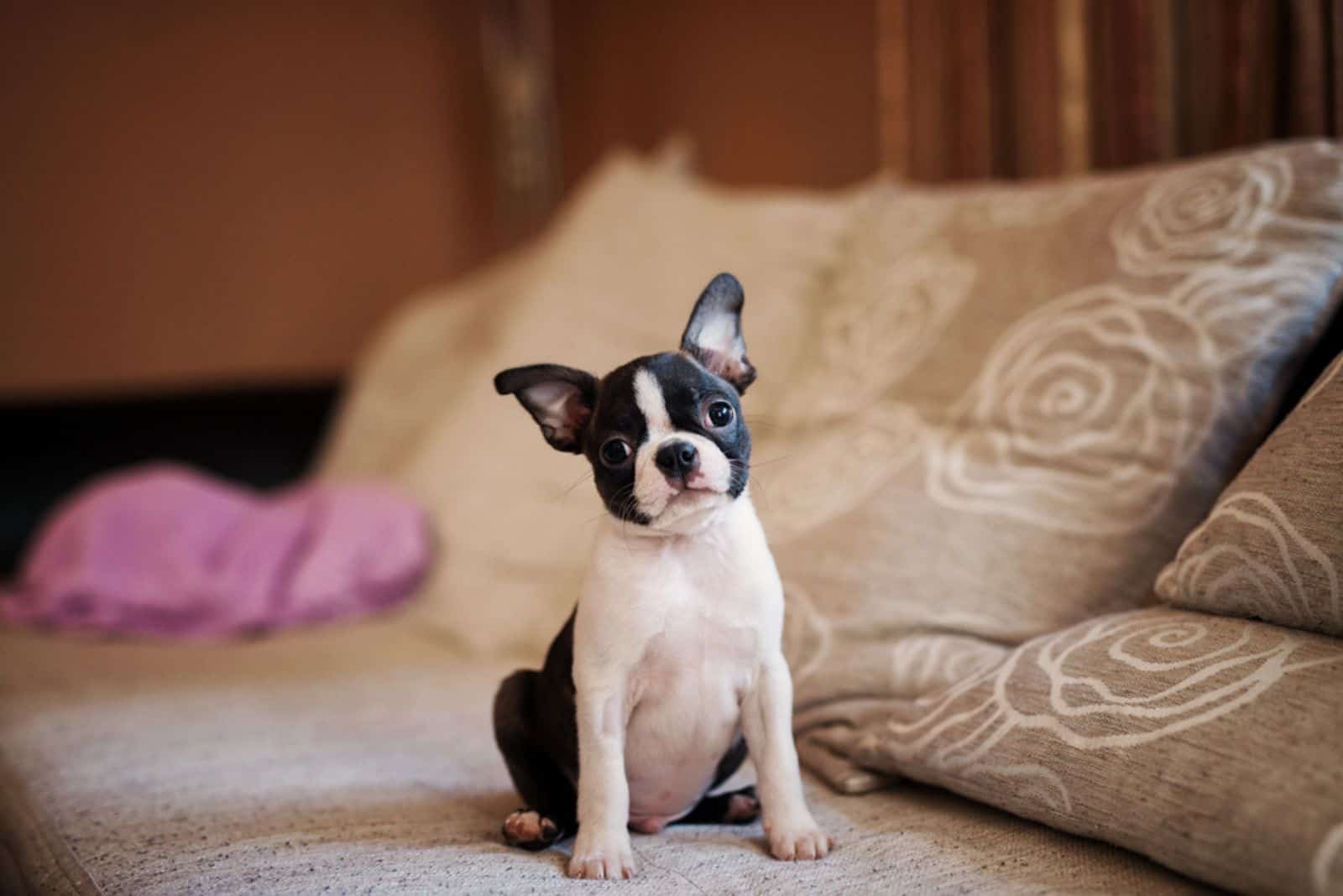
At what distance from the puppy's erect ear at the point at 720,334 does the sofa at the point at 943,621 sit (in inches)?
8.2

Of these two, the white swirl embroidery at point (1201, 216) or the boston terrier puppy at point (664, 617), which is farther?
the white swirl embroidery at point (1201, 216)

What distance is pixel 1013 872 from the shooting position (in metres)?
1.02

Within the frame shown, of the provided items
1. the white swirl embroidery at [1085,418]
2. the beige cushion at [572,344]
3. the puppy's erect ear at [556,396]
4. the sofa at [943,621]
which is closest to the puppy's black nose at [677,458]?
the puppy's erect ear at [556,396]

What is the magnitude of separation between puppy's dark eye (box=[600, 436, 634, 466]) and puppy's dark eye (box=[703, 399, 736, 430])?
0.25 ft

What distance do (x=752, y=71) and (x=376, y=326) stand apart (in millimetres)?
1527

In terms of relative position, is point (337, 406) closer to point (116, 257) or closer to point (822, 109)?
point (116, 257)

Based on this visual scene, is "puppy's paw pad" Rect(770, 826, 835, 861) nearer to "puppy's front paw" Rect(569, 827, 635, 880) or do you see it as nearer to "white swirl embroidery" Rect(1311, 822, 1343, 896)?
"puppy's front paw" Rect(569, 827, 635, 880)

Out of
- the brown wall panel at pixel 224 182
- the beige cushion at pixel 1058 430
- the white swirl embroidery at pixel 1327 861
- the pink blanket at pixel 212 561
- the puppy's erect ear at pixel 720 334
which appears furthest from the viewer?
the brown wall panel at pixel 224 182

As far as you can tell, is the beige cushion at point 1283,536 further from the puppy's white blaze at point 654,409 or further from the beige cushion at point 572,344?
the beige cushion at point 572,344

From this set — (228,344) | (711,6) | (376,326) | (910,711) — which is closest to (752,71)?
(711,6)

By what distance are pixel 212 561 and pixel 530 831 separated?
1.46 metres

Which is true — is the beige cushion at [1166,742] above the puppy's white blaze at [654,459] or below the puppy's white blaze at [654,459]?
below

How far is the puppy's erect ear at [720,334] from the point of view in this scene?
44.6 inches

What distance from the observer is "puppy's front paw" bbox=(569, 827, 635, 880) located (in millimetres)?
1039
